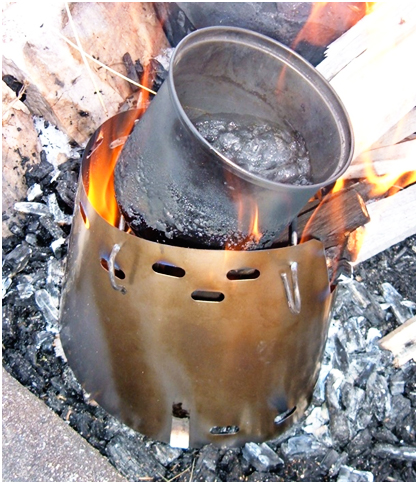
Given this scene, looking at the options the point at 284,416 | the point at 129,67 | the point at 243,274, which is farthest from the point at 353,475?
the point at 129,67

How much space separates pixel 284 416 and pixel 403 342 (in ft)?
1.96

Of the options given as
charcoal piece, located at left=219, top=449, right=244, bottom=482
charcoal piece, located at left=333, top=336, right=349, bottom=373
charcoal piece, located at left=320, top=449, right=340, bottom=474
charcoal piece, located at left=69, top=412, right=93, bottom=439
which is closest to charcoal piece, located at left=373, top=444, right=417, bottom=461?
charcoal piece, located at left=320, top=449, right=340, bottom=474

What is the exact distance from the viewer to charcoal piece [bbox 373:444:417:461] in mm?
1836

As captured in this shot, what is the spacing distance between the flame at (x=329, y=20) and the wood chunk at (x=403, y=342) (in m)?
1.13

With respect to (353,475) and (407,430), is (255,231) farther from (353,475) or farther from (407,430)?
(407,430)

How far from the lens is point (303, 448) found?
1.80m

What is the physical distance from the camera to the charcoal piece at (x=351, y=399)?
1.91 m

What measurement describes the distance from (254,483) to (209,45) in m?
1.28

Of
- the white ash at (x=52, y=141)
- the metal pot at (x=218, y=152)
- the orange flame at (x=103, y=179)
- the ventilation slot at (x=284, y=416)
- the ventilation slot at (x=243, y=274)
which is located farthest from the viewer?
the white ash at (x=52, y=141)

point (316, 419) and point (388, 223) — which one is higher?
point (388, 223)

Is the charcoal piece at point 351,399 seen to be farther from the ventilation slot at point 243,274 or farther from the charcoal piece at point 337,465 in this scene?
the ventilation slot at point 243,274

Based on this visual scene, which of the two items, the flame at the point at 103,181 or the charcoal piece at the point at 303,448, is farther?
the charcoal piece at the point at 303,448

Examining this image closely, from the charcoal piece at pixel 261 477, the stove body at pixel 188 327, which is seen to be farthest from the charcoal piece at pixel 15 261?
the charcoal piece at pixel 261 477

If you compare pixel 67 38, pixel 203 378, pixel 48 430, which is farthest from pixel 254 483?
pixel 67 38
